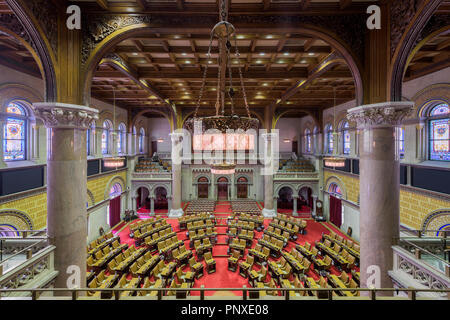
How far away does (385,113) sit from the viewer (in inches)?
210

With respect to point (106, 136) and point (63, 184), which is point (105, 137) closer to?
point (106, 136)

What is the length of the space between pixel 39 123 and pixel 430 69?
16454mm

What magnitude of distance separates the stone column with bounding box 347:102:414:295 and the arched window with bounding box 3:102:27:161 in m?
12.3

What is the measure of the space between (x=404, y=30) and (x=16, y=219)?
44.5 ft

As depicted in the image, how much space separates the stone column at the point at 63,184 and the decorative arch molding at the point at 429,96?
12.3 m

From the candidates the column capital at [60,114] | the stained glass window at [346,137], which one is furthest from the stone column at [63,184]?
the stained glass window at [346,137]

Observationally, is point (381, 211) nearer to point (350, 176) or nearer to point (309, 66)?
point (309, 66)

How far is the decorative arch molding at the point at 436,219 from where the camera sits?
25.8 feet

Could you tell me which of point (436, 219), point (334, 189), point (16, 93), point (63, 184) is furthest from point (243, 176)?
point (63, 184)

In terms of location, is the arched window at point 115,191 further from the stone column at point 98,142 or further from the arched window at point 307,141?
the arched window at point 307,141

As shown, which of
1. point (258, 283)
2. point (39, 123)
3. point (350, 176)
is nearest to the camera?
point (258, 283)
